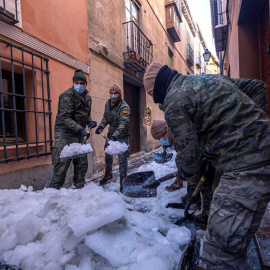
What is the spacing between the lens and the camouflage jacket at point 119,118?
3.54 metres

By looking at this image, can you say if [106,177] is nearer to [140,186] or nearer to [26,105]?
[140,186]

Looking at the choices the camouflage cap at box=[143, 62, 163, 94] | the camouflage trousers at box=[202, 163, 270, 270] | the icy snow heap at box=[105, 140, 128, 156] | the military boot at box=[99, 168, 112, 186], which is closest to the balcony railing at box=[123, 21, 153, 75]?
the military boot at box=[99, 168, 112, 186]

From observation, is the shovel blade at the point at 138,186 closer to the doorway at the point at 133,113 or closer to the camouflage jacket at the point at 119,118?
the camouflage jacket at the point at 119,118

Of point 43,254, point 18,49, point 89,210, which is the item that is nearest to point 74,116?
point 18,49

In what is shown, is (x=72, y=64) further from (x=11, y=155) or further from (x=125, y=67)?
(x=125, y=67)

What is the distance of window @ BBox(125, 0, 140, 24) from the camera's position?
6.99 meters

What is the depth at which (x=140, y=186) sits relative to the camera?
3.04 metres

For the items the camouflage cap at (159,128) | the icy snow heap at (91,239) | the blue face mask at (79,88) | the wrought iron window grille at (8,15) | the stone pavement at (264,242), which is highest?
the wrought iron window grille at (8,15)

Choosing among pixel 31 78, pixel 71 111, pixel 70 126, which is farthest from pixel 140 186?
pixel 31 78

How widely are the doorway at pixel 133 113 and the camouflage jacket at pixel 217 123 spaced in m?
6.17

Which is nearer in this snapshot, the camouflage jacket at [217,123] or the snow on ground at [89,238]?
the camouflage jacket at [217,123]

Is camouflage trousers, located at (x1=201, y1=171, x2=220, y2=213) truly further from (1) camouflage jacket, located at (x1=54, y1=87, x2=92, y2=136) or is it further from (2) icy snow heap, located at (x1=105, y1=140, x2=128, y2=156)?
(1) camouflage jacket, located at (x1=54, y1=87, x2=92, y2=136)

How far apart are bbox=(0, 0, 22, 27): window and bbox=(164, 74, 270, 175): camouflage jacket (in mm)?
2708

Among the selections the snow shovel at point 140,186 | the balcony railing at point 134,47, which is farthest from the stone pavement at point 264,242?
the balcony railing at point 134,47
